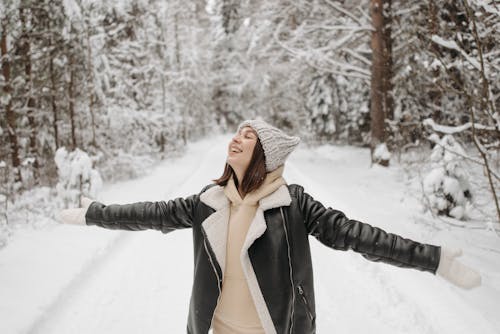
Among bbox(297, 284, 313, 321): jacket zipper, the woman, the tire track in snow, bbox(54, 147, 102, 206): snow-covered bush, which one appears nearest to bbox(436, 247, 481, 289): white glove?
the woman

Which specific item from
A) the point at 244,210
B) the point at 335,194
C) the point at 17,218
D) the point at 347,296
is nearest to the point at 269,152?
the point at 244,210

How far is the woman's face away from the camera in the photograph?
173cm

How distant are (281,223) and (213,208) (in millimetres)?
410

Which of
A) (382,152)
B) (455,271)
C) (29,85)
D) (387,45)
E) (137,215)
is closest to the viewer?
(455,271)

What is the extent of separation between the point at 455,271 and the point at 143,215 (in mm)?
1744

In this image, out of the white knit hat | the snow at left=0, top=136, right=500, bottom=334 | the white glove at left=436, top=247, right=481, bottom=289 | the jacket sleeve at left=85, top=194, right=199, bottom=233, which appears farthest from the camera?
the snow at left=0, top=136, right=500, bottom=334

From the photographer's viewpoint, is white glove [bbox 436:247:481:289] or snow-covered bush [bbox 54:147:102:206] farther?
snow-covered bush [bbox 54:147:102:206]

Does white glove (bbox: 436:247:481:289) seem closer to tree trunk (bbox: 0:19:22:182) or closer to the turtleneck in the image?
the turtleneck

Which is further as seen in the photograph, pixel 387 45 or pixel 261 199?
pixel 387 45

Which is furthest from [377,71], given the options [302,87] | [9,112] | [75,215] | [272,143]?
[9,112]

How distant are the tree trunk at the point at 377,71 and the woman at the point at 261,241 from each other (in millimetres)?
9886

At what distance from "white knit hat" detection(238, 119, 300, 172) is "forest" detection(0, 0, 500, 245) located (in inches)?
96.9

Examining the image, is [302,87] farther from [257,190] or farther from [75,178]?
[257,190]

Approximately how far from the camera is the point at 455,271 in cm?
150
